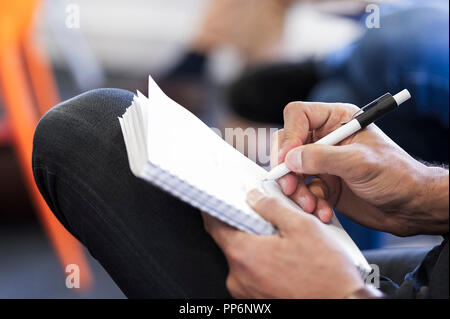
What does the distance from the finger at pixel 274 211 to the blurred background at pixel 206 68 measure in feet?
1.26

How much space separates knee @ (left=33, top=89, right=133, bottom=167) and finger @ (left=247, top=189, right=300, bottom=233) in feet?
0.48

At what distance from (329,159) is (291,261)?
0.10m

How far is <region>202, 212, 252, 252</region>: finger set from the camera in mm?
356

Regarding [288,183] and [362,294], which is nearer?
[362,294]

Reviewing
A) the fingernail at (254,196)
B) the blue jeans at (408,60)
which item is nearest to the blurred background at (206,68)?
the blue jeans at (408,60)

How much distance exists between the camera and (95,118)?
437mm

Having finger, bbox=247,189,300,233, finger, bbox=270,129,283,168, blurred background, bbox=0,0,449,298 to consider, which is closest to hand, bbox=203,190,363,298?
finger, bbox=247,189,300,233

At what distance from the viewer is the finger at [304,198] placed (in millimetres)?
433

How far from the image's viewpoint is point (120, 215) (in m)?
0.39

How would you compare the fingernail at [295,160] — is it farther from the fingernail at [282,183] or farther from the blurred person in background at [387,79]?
the blurred person in background at [387,79]

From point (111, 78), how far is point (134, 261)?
6.95ft

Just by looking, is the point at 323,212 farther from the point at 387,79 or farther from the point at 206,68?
the point at 206,68

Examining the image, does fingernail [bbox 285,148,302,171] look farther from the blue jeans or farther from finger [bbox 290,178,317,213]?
the blue jeans

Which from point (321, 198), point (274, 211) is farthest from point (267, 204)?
point (321, 198)
